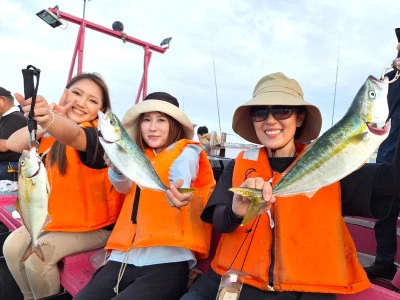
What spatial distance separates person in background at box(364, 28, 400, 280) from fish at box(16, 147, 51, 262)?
2.83 meters

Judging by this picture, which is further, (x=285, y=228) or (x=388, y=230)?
(x=388, y=230)

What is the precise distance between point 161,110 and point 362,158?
1741mm

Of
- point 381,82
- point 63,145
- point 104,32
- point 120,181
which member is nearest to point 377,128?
→ point 381,82

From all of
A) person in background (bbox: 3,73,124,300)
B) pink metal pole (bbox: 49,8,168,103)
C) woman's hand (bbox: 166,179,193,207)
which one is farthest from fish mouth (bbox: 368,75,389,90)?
pink metal pole (bbox: 49,8,168,103)

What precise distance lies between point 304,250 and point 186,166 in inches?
43.9

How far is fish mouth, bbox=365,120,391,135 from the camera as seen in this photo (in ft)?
5.34

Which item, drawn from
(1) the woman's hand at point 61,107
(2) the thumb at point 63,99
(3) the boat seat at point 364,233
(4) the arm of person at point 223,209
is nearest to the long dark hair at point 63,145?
(2) the thumb at point 63,99

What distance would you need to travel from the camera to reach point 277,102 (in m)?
2.25

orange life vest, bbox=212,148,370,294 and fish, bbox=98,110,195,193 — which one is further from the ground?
fish, bbox=98,110,195,193

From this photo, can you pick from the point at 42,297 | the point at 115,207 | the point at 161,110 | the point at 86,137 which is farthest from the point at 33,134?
the point at 42,297

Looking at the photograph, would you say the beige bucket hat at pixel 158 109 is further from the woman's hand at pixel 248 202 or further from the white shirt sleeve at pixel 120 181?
the woman's hand at pixel 248 202

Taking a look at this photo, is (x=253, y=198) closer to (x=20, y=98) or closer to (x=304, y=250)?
(x=304, y=250)

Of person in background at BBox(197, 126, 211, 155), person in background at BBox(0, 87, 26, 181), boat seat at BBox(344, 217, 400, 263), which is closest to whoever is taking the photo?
boat seat at BBox(344, 217, 400, 263)

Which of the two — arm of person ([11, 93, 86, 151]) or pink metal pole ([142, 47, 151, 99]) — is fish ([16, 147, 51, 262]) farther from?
pink metal pole ([142, 47, 151, 99])
